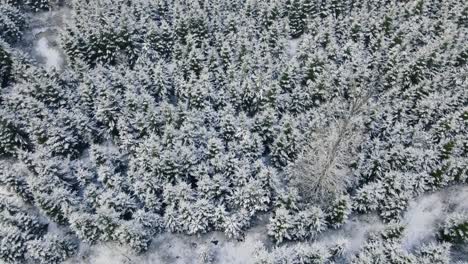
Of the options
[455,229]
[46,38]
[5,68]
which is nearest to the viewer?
[455,229]

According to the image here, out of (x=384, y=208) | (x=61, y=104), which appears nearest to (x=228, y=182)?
(x=384, y=208)

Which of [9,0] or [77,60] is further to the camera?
[9,0]

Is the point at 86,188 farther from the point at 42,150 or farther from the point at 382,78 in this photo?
the point at 382,78

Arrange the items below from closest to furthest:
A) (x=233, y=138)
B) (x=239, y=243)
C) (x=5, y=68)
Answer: (x=239, y=243), (x=233, y=138), (x=5, y=68)

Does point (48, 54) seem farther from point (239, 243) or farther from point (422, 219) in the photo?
point (422, 219)

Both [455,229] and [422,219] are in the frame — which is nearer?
[455,229]

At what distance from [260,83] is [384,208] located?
1667 centimetres

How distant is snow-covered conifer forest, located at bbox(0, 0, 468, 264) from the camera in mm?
34500

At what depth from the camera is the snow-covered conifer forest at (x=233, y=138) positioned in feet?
113

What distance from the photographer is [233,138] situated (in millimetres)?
39969

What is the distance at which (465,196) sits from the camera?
126 ft

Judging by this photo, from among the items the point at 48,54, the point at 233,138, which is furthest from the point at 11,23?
the point at 233,138

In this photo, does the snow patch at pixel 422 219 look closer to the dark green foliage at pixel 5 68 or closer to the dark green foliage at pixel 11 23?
the dark green foliage at pixel 5 68

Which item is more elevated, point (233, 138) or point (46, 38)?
point (46, 38)
